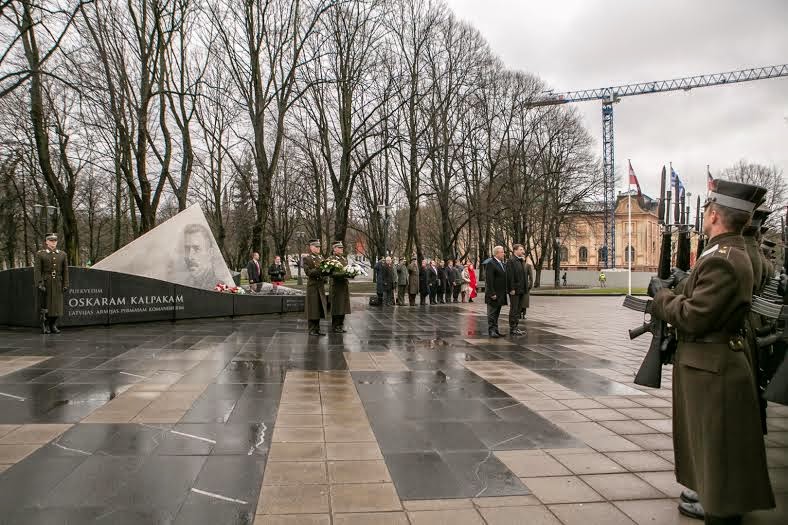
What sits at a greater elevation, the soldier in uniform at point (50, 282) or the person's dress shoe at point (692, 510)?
the soldier in uniform at point (50, 282)

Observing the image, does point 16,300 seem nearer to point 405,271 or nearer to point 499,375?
point 499,375

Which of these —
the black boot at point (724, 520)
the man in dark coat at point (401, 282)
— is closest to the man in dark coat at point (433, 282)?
the man in dark coat at point (401, 282)

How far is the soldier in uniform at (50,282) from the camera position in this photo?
11.2 m

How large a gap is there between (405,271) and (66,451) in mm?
18931

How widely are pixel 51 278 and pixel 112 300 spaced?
1.89 metres

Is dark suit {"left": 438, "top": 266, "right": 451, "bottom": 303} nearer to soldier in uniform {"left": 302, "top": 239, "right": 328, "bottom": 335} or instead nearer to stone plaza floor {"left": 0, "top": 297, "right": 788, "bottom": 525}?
soldier in uniform {"left": 302, "top": 239, "right": 328, "bottom": 335}

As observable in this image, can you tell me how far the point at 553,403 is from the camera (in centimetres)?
607

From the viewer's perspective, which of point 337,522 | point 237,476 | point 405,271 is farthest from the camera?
point 405,271

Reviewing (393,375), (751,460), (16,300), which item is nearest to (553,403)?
(393,375)

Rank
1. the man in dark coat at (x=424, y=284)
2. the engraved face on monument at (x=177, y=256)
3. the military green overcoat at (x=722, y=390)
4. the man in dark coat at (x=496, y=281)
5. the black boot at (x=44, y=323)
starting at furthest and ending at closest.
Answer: the man in dark coat at (x=424, y=284)
the engraved face on monument at (x=177, y=256)
the man in dark coat at (x=496, y=281)
the black boot at (x=44, y=323)
the military green overcoat at (x=722, y=390)

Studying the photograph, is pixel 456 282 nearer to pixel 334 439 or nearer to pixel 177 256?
pixel 177 256

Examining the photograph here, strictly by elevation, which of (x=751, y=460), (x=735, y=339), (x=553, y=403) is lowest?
(x=553, y=403)

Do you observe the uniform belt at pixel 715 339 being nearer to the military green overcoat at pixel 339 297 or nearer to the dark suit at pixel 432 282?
the military green overcoat at pixel 339 297

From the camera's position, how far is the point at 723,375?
274cm
